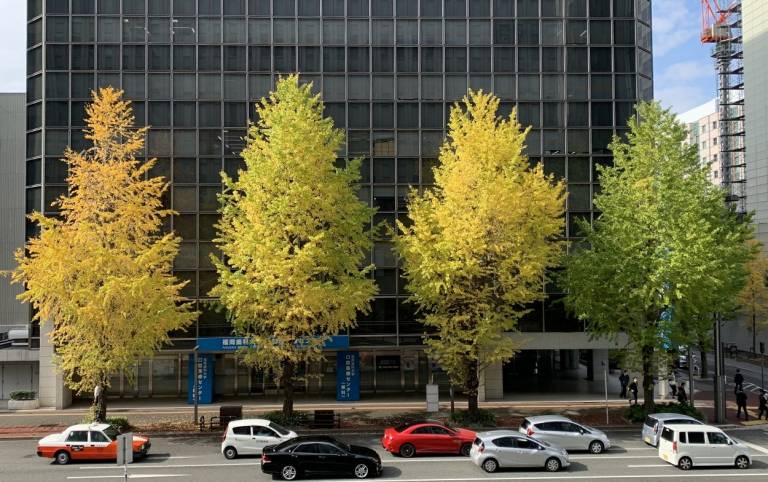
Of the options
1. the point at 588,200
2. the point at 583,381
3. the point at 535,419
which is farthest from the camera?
the point at 583,381

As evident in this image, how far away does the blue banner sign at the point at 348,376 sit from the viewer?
3906 cm

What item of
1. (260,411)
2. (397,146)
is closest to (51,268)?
(260,411)

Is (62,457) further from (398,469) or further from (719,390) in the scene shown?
(719,390)

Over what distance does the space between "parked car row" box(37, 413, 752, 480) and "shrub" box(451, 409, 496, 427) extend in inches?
151

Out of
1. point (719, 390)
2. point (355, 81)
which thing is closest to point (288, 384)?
point (355, 81)

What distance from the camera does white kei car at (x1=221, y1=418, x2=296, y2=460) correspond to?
2572 centimetres

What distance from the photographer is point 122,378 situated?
40469mm

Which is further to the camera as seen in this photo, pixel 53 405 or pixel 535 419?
pixel 53 405

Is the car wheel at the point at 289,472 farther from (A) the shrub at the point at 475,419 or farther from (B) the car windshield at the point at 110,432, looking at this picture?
(A) the shrub at the point at 475,419

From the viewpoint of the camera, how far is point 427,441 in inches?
1032

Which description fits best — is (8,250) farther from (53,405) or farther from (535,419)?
(535,419)

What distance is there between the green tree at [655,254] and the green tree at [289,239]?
38.3ft

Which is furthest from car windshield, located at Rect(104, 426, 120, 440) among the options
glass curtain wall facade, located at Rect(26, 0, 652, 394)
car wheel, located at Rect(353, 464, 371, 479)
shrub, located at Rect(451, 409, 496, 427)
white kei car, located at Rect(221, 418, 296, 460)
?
shrub, located at Rect(451, 409, 496, 427)

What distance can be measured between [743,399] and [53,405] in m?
37.6
